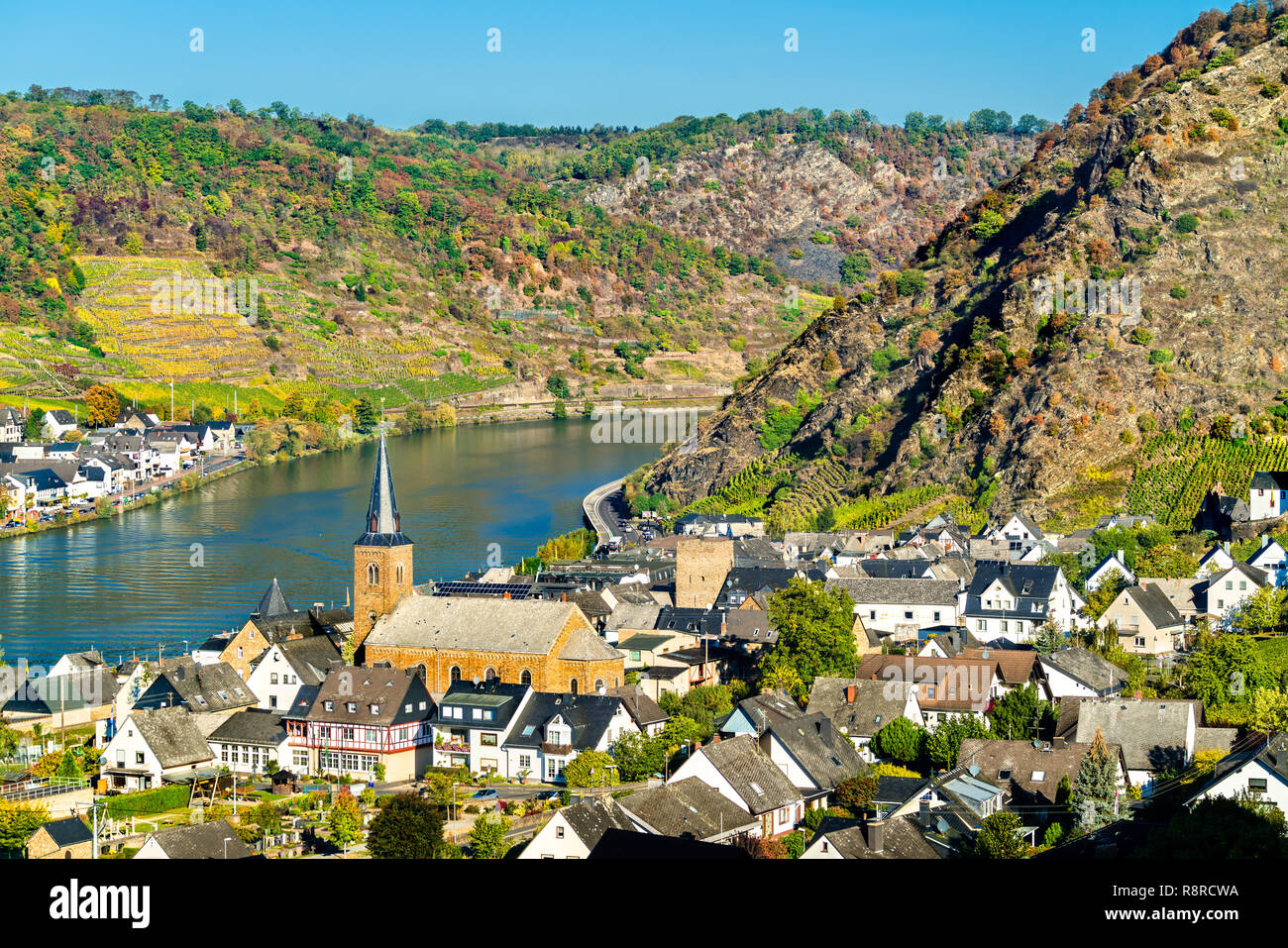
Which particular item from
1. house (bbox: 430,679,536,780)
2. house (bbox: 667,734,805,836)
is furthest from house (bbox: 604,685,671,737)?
house (bbox: 667,734,805,836)

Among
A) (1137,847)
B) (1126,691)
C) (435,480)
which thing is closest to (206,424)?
(435,480)

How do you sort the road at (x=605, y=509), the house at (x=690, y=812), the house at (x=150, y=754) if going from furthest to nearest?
the road at (x=605, y=509) < the house at (x=150, y=754) < the house at (x=690, y=812)

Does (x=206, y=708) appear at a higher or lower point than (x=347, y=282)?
lower

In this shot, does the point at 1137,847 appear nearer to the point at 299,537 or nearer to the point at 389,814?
the point at 389,814

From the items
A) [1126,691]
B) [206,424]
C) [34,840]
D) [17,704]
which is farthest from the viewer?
[206,424]

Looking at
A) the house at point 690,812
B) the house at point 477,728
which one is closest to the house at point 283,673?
the house at point 477,728

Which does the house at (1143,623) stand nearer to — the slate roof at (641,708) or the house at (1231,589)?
the house at (1231,589)
